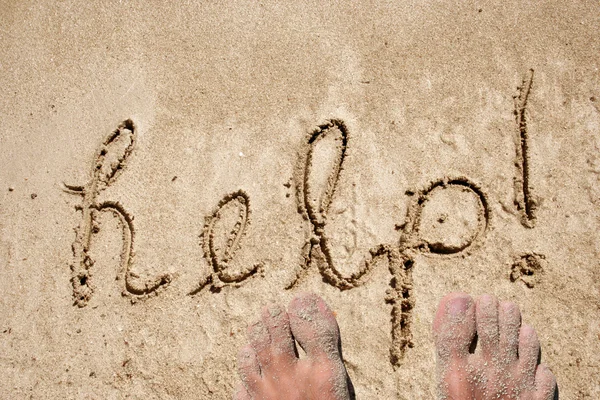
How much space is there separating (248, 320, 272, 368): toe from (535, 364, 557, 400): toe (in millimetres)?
1001

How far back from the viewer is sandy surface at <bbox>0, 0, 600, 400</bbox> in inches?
79.7

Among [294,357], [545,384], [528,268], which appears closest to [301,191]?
[294,357]

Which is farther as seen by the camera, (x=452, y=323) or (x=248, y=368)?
(x=248, y=368)

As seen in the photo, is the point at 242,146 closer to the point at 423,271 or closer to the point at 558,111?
the point at 423,271

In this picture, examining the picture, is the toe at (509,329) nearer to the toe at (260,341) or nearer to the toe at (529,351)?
the toe at (529,351)

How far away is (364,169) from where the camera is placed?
214 cm

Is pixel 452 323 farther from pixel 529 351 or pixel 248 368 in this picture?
pixel 248 368

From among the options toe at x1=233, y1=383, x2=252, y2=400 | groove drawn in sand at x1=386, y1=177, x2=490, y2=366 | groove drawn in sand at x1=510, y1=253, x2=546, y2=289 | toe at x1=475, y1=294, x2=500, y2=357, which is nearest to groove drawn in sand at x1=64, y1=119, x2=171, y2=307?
toe at x1=233, y1=383, x2=252, y2=400

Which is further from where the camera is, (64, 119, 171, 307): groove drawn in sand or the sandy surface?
(64, 119, 171, 307): groove drawn in sand

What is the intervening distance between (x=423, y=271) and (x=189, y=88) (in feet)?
4.08

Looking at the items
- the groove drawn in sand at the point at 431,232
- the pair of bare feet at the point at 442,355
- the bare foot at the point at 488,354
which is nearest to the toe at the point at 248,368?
the pair of bare feet at the point at 442,355

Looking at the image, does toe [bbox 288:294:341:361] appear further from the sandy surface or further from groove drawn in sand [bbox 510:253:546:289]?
groove drawn in sand [bbox 510:253:546:289]

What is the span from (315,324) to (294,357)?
195mm

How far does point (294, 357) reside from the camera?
2.13 meters
